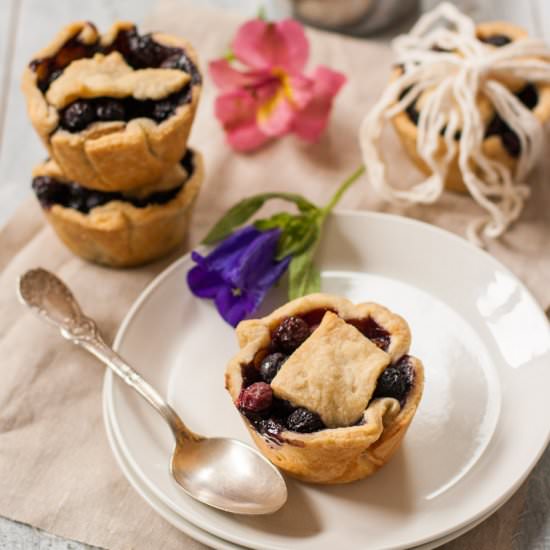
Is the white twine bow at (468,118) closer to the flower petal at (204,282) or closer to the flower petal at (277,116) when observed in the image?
the flower petal at (277,116)

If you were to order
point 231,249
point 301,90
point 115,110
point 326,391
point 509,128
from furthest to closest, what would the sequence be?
point 301,90, point 509,128, point 231,249, point 115,110, point 326,391

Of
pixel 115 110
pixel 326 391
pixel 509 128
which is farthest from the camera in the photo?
pixel 509 128

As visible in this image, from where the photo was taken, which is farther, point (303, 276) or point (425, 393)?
point (303, 276)

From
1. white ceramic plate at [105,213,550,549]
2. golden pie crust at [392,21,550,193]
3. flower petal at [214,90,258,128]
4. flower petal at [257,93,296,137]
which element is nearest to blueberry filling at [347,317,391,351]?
white ceramic plate at [105,213,550,549]

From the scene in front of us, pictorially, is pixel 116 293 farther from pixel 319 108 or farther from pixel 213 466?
pixel 319 108

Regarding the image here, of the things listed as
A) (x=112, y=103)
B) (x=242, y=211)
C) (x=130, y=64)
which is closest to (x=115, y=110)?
(x=112, y=103)

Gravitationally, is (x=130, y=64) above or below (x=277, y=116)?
above

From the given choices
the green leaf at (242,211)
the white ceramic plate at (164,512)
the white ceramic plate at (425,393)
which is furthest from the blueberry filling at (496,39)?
the white ceramic plate at (164,512)

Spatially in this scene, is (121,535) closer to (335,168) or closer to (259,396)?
(259,396)
